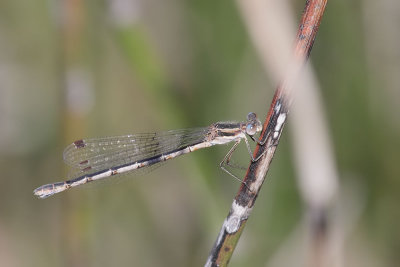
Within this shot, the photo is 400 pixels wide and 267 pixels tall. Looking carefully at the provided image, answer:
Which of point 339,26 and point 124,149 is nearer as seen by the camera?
point 124,149

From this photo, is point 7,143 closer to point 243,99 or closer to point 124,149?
point 124,149

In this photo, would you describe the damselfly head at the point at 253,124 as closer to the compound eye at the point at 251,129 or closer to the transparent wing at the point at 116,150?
the compound eye at the point at 251,129

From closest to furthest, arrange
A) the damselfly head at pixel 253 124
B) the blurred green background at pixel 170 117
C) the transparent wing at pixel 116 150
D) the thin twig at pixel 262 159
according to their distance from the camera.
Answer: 1. the thin twig at pixel 262 159
2. the damselfly head at pixel 253 124
3. the blurred green background at pixel 170 117
4. the transparent wing at pixel 116 150

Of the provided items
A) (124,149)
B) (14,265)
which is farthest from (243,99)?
(14,265)

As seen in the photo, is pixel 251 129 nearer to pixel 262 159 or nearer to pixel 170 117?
pixel 170 117

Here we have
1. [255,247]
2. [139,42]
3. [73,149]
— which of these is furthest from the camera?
[255,247]

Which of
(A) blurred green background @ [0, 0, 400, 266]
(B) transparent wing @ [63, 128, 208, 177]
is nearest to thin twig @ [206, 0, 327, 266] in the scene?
(A) blurred green background @ [0, 0, 400, 266]

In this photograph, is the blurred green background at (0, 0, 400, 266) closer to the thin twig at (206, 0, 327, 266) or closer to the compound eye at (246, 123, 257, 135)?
the compound eye at (246, 123, 257, 135)

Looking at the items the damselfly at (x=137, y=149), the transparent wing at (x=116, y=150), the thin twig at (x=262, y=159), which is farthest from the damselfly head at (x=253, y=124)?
the thin twig at (x=262, y=159)
